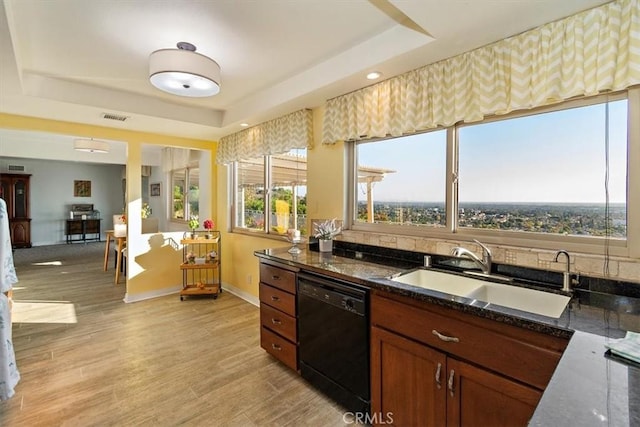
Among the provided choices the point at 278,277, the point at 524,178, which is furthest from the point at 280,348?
the point at 524,178

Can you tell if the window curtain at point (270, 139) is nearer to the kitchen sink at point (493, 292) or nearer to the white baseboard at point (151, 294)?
the kitchen sink at point (493, 292)

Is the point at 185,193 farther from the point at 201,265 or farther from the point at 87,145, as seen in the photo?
the point at 201,265

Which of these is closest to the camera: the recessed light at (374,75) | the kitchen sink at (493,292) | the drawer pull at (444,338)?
the drawer pull at (444,338)

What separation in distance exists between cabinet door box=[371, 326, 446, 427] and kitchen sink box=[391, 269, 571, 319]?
376 millimetres

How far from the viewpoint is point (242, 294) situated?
4199 mm

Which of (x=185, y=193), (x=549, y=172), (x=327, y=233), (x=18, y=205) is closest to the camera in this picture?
(x=549, y=172)

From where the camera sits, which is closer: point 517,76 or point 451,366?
point 451,366

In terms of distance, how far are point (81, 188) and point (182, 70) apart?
9.37 meters

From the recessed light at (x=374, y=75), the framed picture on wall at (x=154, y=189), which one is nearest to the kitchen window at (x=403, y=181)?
the recessed light at (x=374, y=75)

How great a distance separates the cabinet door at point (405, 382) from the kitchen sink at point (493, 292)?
376 millimetres

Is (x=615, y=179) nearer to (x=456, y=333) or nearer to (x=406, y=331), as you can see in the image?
(x=456, y=333)

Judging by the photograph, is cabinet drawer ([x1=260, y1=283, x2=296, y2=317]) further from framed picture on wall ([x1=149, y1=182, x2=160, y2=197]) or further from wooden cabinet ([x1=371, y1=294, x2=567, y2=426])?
framed picture on wall ([x1=149, y1=182, x2=160, y2=197])

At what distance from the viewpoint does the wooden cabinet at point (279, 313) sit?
2.31 meters

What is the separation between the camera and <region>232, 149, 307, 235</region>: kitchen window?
3408mm
